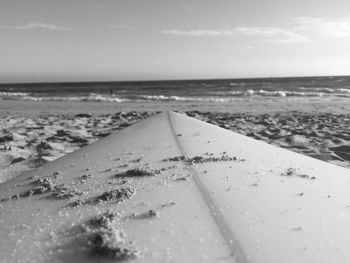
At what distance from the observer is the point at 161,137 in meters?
2.10

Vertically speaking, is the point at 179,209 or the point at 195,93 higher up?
the point at 179,209

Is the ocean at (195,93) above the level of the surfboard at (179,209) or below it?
below

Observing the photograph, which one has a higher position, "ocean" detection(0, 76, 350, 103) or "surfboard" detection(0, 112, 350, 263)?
"surfboard" detection(0, 112, 350, 263)

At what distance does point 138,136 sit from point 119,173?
0.78 metres

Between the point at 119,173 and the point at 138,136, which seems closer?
the point at 119,173

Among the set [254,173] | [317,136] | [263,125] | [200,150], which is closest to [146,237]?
[254,173]

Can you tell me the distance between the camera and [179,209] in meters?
1.01

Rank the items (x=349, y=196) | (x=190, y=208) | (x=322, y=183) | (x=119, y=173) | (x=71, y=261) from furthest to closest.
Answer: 1. (x=119, y=173)
2. (x=322, y=183)
3. (x=349, y=196)
4. (x=190, y=208)
5. (x=71, y=261)

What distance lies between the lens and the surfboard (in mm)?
788

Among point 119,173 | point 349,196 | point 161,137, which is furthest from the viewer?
point 161,137

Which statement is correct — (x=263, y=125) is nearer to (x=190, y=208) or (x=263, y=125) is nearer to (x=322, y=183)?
(x=322, y=183)

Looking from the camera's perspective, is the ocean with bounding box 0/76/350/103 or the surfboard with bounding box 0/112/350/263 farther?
the ocean with bounding box 0/76/350/103

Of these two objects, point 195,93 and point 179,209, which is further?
point 195,93

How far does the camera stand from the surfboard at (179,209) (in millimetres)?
788
